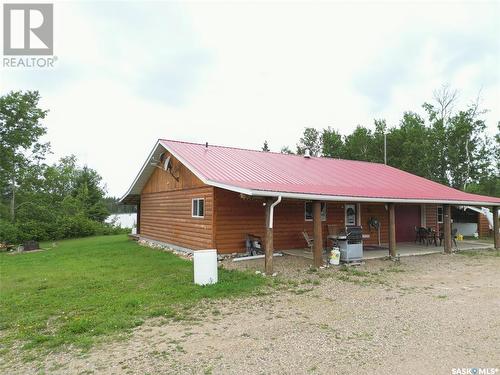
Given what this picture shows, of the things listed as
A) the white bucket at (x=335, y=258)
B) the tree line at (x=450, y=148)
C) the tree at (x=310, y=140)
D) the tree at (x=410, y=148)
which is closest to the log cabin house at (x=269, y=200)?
the white bucket at (x=335, y=258)

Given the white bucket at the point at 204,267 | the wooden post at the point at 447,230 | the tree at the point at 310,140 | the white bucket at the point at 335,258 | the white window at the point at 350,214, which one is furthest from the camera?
the tree at the point at 310,140

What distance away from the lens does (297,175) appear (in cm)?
1272

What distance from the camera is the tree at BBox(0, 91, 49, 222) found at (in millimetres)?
22047

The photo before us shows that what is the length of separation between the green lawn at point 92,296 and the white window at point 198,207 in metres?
1.78

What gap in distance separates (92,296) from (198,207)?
214 inches

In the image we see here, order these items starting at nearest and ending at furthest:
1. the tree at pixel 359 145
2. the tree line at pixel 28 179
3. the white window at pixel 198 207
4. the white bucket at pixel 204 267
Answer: the white bucket at pixel 204 267 < the white window at pixel 198 207 < the tree line at pixel 28 179 < the tree at pixel 359 145

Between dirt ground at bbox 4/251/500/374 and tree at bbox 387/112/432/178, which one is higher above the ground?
tree at bbox 387/112/432/178

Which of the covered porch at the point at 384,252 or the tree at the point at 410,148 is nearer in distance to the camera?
the covered porch at the point at 384,252

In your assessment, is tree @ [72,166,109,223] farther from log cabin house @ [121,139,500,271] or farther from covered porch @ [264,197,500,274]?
covered porch @ [264,197,500,274]

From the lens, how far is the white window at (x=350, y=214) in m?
13.9

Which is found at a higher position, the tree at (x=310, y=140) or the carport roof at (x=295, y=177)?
the tree at (x=310, y=140)

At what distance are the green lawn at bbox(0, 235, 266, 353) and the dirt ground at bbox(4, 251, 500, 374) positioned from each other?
0.47m

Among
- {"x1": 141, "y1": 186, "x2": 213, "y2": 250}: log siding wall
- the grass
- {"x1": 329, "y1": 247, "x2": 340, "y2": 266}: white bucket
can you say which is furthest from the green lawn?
the grass

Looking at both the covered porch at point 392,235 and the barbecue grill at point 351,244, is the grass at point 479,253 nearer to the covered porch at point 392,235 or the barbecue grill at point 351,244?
the covered porch at point 392,235
